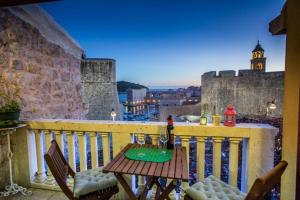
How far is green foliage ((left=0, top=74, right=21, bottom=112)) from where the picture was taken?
7.28 feet

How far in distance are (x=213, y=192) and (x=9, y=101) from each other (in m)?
2.60

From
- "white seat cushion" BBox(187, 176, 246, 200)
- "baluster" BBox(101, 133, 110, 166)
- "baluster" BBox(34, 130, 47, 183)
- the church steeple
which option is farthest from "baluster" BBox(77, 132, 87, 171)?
the church steeple

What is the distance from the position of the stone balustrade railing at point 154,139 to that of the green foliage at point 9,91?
335mm

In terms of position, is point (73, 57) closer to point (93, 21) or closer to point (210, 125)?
point (210, 125)

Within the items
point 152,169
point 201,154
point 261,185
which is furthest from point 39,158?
point 261,185

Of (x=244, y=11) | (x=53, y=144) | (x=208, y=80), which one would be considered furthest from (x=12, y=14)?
(x=208, y=80)

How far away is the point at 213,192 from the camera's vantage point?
1.47 m

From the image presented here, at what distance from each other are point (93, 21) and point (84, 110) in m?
6.25

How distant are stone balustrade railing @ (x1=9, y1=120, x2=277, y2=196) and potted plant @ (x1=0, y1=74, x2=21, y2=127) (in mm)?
243

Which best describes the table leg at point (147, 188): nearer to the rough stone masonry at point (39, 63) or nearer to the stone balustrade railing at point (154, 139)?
the stone balustrade railing at point (154, 139)

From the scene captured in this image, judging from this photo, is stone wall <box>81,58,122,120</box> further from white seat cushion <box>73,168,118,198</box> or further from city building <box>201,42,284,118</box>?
city building <box>201,42,284,118</box>

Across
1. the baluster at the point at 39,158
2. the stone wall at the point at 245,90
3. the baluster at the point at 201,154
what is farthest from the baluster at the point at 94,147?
the stone wall at the point at 245,90

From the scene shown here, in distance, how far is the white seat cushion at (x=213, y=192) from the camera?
1.41 metres

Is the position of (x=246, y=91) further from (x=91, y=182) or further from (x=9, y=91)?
(x=9, y=91)
